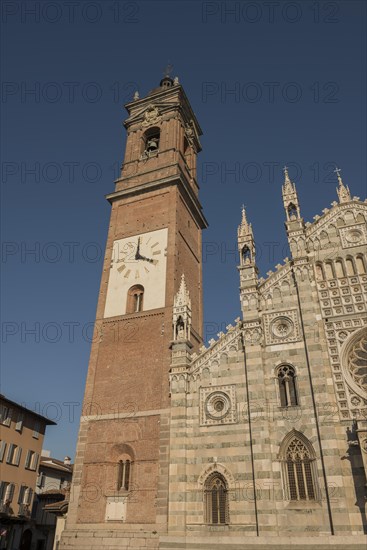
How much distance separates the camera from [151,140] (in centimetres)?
3834

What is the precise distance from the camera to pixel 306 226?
25297 millimetres

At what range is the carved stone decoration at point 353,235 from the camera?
2379 centimetres

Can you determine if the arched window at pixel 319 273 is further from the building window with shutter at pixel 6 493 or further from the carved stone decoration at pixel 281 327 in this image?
the building window with shutter at pixel 6 493

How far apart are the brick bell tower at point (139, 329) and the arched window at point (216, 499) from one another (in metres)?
2.10

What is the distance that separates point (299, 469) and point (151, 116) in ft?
99.6

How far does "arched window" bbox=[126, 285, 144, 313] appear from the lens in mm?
28359

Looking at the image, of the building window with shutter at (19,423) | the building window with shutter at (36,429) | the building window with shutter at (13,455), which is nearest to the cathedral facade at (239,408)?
the building window with shutter at (13,455)

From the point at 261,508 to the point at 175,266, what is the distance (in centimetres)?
1484

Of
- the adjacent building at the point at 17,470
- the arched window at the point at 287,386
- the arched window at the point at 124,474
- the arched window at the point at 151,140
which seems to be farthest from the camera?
the arched window at the point at 151,140

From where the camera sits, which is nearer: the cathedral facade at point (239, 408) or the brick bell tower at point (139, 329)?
the cathedral facade at point (239, 408)

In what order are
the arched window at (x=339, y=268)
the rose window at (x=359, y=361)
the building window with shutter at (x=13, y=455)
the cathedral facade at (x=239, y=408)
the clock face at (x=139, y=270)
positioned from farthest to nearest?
the building window with shutter at (x=13, y=455)
the clock face at (x=139, y=270)
the arched window at (x=339, y=268)
the rose window at (x=359, y=361)
the cathedral facade at (x=239, y=408)

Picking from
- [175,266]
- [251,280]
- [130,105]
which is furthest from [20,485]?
[130,105]

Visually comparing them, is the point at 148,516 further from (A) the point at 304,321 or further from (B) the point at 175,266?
(B) the point at 175,266

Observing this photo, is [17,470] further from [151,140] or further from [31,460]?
[151,140]
